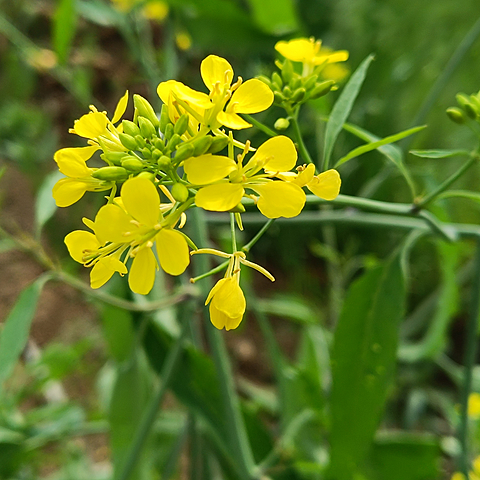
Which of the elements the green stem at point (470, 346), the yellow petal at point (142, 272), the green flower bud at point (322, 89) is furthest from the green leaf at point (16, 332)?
the green stem at point (470, 346)

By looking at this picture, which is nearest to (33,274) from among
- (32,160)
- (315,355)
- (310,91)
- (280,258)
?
(32,160)

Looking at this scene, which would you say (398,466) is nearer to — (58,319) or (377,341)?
(377,341)

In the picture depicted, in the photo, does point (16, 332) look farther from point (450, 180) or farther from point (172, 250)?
point (450, 180)

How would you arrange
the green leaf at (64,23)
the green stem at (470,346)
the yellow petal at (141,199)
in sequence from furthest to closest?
1. the green leaf at (64,23)
2. the green stem at (470,346)
3. the yellow petal at (141,199)

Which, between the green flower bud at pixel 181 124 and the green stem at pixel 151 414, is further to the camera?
the green stem at pixel 151 414

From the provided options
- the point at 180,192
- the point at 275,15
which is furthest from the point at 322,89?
the point at 275,15

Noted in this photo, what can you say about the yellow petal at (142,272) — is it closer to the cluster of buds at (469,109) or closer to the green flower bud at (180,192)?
the green flower bud at (180,192)

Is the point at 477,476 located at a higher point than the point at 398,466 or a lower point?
lower
